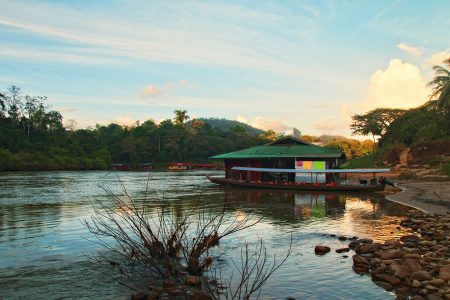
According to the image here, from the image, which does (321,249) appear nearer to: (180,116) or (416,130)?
(416,130)

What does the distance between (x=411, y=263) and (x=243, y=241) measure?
21.8 feet

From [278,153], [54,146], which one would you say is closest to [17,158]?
[54,146]

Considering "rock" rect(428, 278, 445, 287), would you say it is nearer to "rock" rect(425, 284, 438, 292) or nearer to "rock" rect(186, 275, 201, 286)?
"rock" rect(425, 284, 438, 292)

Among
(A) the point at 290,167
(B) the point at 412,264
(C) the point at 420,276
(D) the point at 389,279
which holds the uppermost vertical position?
(A) the point at 290,167

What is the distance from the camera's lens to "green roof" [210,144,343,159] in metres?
37.7

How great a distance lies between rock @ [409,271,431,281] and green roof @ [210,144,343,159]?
27361mm

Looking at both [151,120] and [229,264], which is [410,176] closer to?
[229,264]

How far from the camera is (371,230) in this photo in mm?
17344

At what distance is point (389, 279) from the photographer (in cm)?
1023

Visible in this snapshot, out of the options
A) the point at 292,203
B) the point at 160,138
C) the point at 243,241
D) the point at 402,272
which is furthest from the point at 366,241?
the point at 160,138

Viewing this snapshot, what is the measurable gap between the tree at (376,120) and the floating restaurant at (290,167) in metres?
29.8

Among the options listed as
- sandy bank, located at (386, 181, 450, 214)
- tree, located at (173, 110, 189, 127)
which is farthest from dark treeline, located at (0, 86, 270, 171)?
sandy bank, located at (386, 181, 450, 214)

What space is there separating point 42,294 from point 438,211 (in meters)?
19.2

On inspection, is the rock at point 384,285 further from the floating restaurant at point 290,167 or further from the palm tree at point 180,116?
the palm tree at point 180,116
